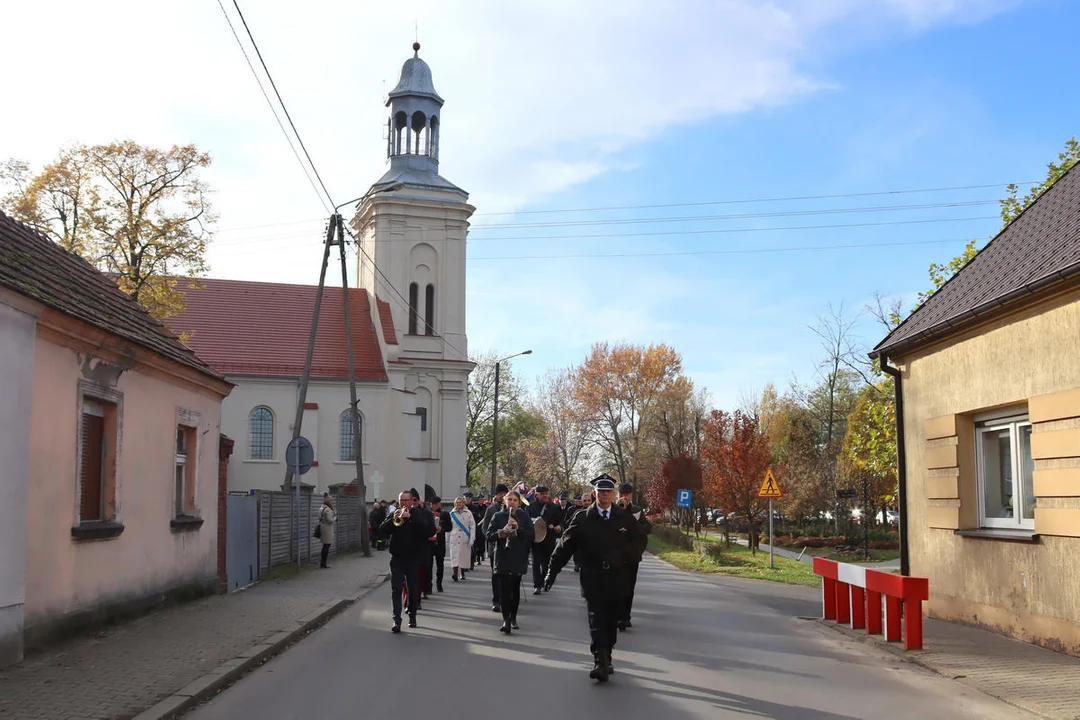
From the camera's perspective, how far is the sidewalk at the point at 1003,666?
8.54 m

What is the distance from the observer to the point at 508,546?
13781 millimetres

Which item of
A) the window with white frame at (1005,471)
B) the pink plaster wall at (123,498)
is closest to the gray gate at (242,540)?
the pink plaster wall at (123,498)

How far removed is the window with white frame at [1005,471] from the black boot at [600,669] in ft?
19.2

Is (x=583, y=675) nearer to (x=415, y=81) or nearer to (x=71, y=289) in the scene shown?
(x=71, y=289)

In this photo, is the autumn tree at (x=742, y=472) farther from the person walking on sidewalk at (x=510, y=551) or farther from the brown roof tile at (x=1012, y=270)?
the person walking on sidewalk at (x=510, y=551)

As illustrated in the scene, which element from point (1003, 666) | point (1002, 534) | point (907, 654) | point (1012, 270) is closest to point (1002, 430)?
point (1002, 534)

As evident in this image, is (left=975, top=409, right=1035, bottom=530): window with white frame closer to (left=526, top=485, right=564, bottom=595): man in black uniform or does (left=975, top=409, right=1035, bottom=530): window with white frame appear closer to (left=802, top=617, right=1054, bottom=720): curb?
(left=802, top=617, right=1054, bottom=720): curb

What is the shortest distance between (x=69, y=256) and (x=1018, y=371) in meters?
12.1

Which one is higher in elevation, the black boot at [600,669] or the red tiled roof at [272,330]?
the red tiled roof at [272,330]

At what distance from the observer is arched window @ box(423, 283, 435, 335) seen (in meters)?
58.6

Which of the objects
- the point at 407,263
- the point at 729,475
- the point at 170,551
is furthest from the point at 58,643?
the point at 407,263

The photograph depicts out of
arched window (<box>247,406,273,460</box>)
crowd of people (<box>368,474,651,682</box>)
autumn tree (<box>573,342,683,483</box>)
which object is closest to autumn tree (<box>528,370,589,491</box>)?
autumn tree (<box>573,342,683,483</box>)

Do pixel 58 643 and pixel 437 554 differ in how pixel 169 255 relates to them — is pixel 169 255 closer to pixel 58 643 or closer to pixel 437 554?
pixel 437 554

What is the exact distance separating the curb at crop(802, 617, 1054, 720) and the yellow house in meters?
1.52
